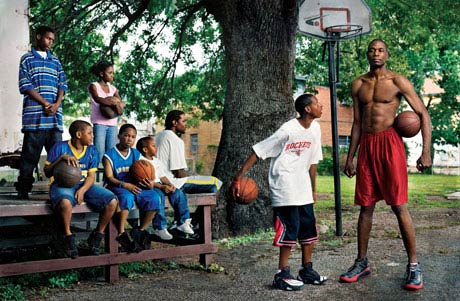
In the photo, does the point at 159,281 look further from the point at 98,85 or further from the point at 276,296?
the point at 98,85

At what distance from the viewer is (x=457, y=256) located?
7527 mm

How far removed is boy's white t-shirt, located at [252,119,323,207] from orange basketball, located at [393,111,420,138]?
Answer: 0.79 m

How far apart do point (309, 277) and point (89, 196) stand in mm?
2292

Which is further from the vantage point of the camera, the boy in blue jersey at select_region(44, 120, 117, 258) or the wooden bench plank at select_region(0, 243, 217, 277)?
the boy in blue jersey at select_region(44, 120, 117, 258)

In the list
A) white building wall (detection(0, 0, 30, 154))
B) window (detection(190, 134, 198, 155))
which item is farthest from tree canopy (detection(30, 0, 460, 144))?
window (detection(190, 134, 198, 155))

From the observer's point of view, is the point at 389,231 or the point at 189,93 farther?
the point at 189,93

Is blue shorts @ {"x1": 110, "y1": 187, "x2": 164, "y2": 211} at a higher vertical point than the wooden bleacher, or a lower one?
higher

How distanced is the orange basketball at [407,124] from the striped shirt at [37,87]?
3.64 m

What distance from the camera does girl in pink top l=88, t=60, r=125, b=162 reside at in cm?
807

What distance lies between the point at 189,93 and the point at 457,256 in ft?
39.5

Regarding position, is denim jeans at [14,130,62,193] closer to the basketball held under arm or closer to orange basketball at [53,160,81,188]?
orange basketball at [53,160,81,188]

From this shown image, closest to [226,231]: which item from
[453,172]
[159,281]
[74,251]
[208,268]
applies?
[208,268]

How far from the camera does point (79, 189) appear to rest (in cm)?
616

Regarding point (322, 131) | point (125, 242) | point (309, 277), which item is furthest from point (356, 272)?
point (322, 131)
